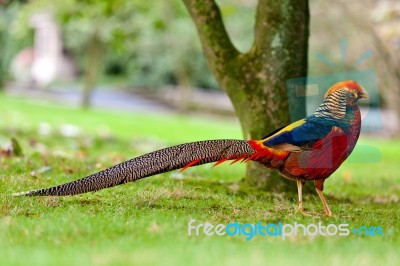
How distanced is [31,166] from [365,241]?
14.0 ft

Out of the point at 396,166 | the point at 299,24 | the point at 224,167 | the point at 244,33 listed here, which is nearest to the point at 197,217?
the point at 299,24

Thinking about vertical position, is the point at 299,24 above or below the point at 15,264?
above

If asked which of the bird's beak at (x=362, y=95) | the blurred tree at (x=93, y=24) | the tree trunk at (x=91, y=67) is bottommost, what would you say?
the tree trunk at (x=91, y=67)

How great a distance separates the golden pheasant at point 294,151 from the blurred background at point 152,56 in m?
13.4

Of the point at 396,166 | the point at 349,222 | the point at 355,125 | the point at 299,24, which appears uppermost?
the point at 299,24

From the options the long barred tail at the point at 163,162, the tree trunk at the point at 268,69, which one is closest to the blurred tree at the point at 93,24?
the tree trunk at the point at 268,69

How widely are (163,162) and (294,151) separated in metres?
0.99

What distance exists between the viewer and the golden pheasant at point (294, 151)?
5258 millimetres

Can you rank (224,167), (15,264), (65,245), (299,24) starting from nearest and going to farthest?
(15,264)
(65,245)
(299,24)
(224,167)

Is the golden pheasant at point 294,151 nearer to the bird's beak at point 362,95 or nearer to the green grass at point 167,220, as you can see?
the bird's beak at point 362,95

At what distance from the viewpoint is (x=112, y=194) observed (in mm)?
6102

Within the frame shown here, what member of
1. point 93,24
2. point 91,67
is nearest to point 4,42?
point 91,67

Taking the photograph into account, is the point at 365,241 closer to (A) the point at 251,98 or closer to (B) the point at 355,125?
(B) the point at 355,125

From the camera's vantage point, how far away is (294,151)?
17.5 ft
